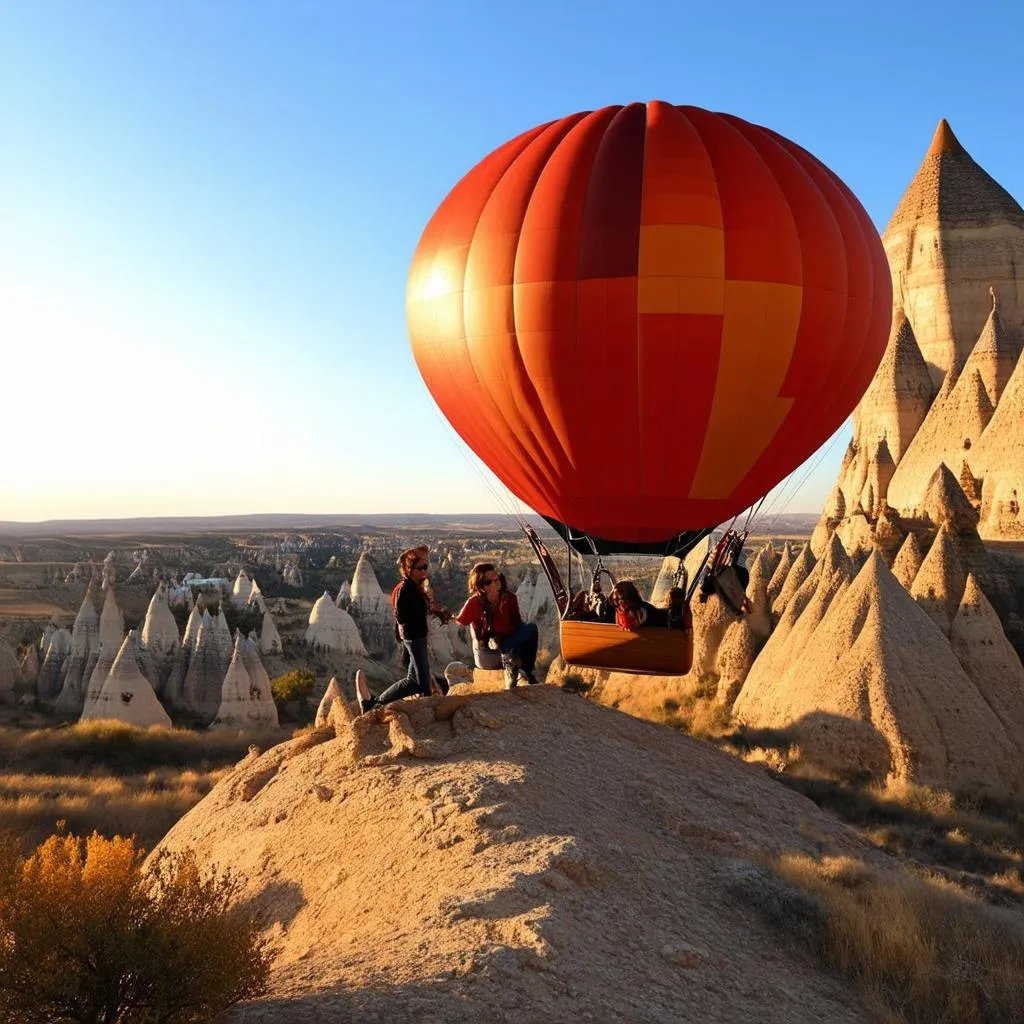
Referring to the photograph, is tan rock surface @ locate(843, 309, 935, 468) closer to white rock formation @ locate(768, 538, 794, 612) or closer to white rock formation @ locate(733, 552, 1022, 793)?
white rock formation @ locate(768, 538, 794, 612)

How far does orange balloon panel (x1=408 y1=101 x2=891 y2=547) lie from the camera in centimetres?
887

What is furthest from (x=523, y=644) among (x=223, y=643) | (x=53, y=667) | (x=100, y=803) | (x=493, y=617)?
(x=53, y=667)

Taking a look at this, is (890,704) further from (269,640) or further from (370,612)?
(370,612)

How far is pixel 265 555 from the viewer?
390 feet

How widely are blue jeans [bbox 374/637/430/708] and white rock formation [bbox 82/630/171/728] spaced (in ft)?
58.4

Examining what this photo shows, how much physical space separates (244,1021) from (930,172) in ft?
129

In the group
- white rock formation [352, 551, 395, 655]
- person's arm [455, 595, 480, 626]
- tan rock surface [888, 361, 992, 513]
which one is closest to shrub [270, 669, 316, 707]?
Answer: white rock formation [352, 551, 395, 655]

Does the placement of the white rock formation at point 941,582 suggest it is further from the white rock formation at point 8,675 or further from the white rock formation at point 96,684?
the white rock formation at point 8,675

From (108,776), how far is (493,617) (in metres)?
12.5

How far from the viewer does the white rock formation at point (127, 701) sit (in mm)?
24969

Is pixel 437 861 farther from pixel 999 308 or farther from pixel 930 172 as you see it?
pixel 930 172

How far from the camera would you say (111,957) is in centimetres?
519

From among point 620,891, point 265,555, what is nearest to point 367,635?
point 620,891

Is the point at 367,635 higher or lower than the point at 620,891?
lower
